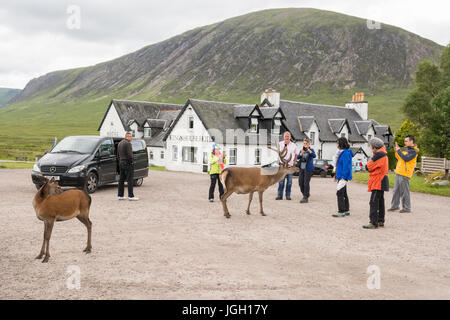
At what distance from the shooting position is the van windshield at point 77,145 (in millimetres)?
15727

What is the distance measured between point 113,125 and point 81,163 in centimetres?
4671

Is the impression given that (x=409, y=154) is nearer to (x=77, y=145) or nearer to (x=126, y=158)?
(x=126, y=158)

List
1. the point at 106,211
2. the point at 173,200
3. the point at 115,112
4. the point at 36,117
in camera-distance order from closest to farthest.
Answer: the point at 106,211
the point at 173,200
the point at 115,112
the point at 36,117

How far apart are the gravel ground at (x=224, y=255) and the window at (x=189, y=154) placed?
28.1 m

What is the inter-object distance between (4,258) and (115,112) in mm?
54903

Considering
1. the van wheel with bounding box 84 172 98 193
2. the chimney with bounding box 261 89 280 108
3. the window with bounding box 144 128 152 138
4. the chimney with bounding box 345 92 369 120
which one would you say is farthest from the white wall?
the van wheel with bounding box 84 172 98 193

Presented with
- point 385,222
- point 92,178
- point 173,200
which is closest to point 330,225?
point 385,222

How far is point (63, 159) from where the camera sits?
1493cm

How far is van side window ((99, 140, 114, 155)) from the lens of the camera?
16.1 m

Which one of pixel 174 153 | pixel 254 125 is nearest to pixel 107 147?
pixel 174 153

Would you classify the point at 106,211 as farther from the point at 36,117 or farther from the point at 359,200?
the point at 36,117

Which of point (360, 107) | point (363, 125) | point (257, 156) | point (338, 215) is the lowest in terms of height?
point (338, 215)

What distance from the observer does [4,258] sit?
262 inches

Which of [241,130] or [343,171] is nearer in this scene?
[343,171]
